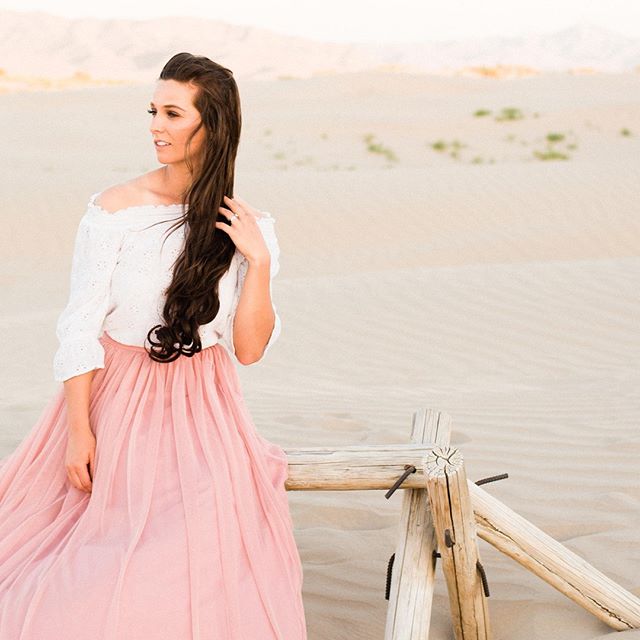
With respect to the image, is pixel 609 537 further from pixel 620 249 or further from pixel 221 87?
pixel 620 249

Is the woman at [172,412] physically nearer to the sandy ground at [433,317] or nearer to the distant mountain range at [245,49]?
the sandy ground at [433,317]

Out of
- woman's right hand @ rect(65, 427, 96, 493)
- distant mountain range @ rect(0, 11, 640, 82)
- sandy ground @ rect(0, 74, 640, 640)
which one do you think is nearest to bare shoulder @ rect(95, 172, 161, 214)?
woman's right hand @ rect(65, 427, 96, 493)

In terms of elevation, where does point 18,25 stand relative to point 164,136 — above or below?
above

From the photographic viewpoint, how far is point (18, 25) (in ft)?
296

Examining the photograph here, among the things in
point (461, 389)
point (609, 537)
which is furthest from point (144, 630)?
point (461, 389)

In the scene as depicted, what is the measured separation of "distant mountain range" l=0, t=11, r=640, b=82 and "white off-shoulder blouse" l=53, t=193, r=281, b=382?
57.8 meters

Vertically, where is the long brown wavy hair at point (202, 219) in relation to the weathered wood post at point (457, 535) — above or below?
above

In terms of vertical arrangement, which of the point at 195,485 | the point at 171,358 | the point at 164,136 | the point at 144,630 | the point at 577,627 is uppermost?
the point at 164,136

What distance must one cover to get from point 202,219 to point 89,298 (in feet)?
1.25

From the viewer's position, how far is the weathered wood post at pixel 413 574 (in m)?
2.89

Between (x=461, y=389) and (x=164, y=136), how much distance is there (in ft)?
13.1

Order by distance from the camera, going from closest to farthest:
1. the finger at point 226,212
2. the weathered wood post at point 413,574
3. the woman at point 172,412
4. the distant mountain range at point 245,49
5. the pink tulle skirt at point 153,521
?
the pink tulle skirt at point 153,521 < the woman at point 172,412 < the weathered wood post at point 413,574 < the finger at point 226,212 < the distant mountain range at point 245,49

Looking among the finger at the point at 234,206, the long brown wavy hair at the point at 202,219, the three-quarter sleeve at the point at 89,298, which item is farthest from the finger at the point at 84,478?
the finger at the point at 234,206

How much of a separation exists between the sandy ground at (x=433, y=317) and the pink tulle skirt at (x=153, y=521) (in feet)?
2.36
